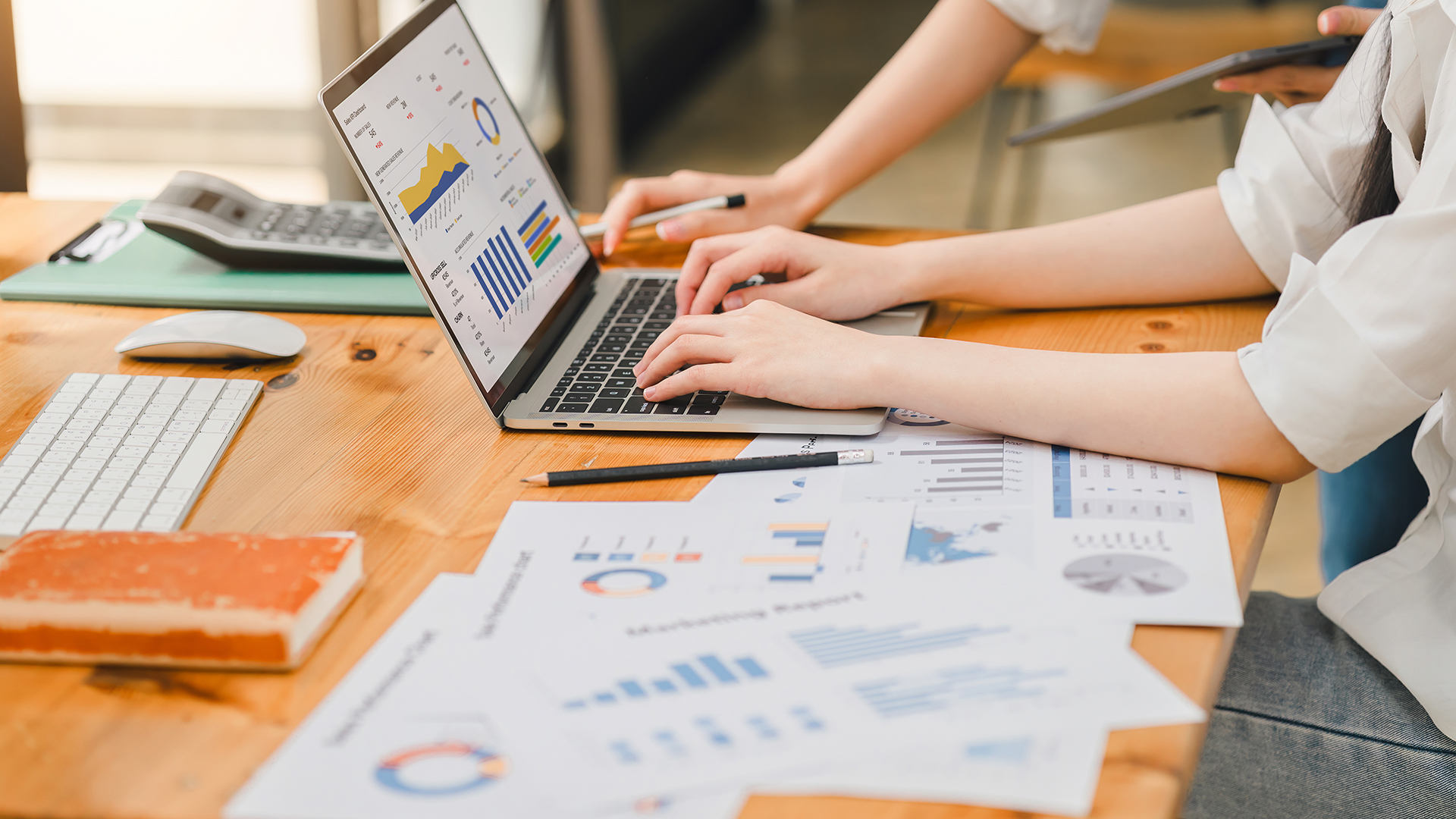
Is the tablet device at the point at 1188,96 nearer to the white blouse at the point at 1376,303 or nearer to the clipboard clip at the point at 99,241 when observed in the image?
the white blouse at the point at 1376,303

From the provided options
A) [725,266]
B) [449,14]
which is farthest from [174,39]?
[725,266]

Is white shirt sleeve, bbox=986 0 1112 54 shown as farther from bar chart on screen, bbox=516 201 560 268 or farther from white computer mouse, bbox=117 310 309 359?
white computer mouse, bbox=117 310 309 359

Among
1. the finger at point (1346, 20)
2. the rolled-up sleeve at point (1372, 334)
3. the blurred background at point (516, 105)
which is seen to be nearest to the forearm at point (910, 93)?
the finger at point (1346, 20)

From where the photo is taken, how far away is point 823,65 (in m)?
4.79

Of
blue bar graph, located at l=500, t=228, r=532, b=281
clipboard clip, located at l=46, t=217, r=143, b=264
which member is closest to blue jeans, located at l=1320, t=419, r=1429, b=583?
blue bar graph, located at l=500, t=228, r=532, b=281

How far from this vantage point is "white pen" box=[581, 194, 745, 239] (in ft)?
3.67

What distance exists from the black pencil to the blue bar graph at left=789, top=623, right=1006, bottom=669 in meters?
0.18

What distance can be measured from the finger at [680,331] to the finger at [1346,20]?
553mm

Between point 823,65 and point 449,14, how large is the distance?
4.08m

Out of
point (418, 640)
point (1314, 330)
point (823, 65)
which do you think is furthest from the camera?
point (823, 65)

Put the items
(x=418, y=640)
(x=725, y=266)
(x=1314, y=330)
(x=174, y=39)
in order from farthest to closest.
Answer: (x=174, y=39), (x=725, y=266), (x=1314, y=330), (x=418, y=640)

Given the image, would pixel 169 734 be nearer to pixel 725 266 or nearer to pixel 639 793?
pixel 639 793

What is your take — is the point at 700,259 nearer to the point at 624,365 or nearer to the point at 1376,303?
the point at 624,365

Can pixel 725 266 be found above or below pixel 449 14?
below
